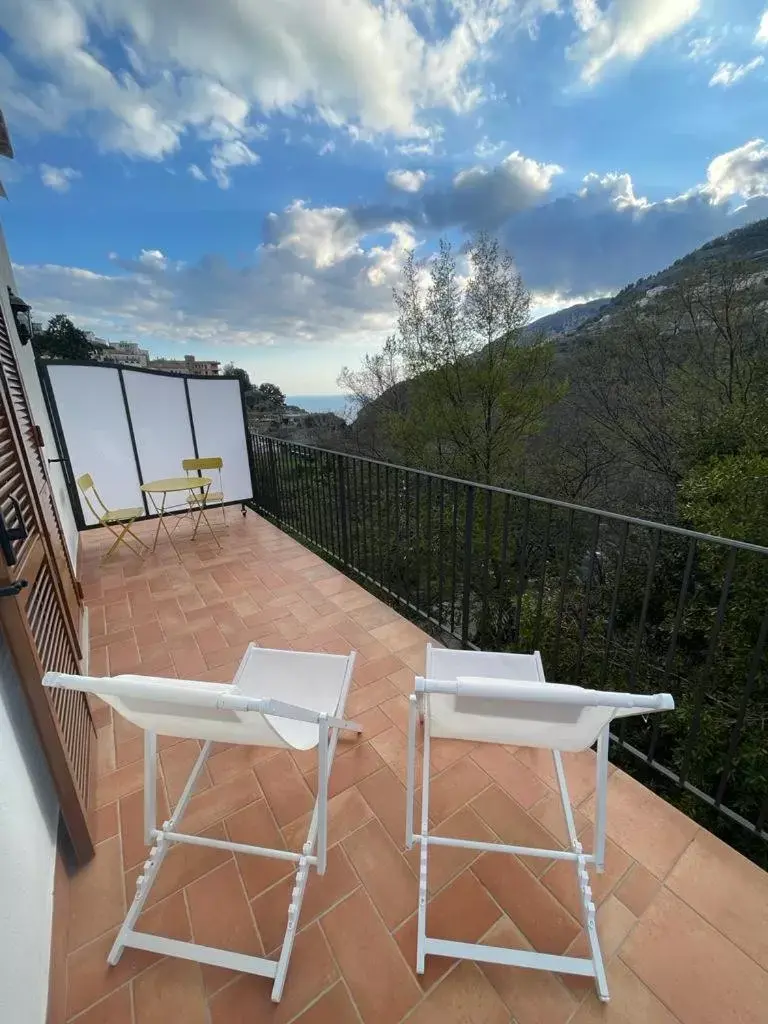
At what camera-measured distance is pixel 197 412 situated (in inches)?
209

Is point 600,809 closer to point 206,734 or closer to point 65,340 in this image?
point 206,734

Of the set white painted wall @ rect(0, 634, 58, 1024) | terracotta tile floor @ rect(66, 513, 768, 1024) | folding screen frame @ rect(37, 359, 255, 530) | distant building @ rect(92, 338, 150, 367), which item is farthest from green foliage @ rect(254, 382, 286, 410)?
white painted wall @ rect(0, 634, 58, 1024)

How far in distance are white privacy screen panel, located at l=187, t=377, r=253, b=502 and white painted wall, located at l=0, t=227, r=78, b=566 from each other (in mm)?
1592

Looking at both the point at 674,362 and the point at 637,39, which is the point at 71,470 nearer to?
the point at 637,39

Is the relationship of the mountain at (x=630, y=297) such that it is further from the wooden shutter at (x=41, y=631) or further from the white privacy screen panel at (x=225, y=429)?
the wooden shutter at (x=41, y=631)

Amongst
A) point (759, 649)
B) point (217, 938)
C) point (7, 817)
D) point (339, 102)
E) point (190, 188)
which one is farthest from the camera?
point (190, 188)

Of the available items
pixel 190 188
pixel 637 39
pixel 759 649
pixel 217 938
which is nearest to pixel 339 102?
pixel 190 188

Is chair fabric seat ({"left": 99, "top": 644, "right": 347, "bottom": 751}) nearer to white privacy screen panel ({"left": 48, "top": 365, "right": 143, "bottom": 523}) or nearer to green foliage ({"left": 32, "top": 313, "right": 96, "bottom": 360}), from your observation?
white privacy screen panel ({"left": 48, "top": 365, "right": 143, "bottom": 523})

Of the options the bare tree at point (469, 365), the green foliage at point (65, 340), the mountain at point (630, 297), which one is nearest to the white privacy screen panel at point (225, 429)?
the green foliage at point (65, 340)

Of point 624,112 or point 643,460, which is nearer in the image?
point 624,112

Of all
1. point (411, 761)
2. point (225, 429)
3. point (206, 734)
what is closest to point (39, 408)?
point (225, 429)

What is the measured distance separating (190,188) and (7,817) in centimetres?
691

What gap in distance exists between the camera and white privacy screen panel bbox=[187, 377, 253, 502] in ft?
17.4

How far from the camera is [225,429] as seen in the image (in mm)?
5496
